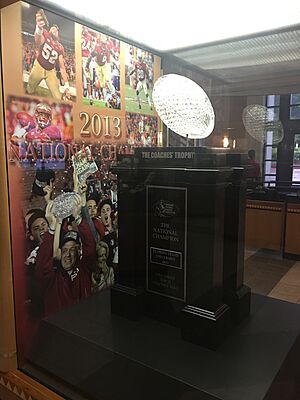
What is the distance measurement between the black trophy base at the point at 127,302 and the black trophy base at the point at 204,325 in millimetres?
250

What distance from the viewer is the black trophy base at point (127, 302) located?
1556 millimetres

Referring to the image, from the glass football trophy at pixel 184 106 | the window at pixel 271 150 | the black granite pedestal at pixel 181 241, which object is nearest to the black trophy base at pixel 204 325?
the black granite pedestal at pixel 181 241

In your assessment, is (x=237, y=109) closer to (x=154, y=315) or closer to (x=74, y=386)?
(x=154, y=315)

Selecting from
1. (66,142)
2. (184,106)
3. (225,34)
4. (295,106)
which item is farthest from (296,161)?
(66,142)

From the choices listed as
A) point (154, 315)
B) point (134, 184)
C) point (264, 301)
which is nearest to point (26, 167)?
point (134, 184)

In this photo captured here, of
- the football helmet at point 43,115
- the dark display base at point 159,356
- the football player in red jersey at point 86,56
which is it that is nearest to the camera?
the dark display base at point 159,356

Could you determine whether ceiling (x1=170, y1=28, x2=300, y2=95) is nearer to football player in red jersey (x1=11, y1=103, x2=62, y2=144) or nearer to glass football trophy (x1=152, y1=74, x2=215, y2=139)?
glass football trophy (x1=152, y1=74, x2=215, y2=139)

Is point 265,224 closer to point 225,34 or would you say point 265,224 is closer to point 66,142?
point 225,34

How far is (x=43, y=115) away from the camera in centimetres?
156

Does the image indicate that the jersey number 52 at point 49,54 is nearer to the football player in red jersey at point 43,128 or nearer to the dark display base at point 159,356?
the football player in red jersey at point 43,128

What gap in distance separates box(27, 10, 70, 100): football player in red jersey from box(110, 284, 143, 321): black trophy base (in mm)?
948

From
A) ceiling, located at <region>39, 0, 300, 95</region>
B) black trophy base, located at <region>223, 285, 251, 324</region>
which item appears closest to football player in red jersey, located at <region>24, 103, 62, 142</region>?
ceiling, located at <region>39, 0, 300, 95</region>

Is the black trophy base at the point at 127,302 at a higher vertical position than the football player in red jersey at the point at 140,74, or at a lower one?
lower

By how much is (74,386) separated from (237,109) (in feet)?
4.52
